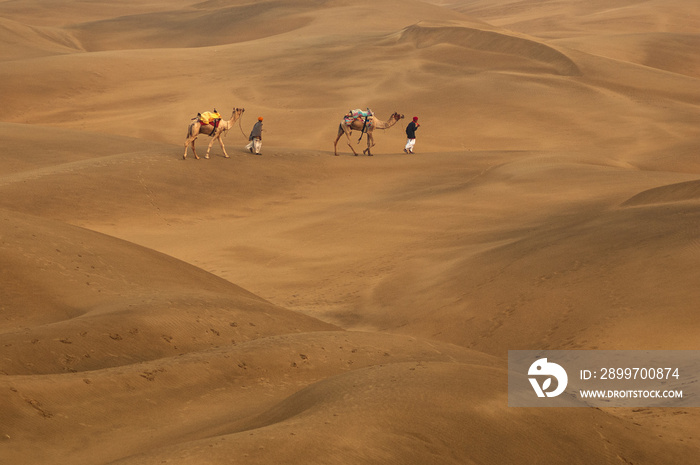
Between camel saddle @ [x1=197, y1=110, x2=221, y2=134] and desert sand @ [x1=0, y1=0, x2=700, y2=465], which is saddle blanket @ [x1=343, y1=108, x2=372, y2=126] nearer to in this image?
desert sand @ [x1=0, y1=0, x2=700, y2=465]

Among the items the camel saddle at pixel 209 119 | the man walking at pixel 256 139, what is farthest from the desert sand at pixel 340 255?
the camel saddle at pixel 209 119

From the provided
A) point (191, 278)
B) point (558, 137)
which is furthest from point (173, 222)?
point (558, 137)

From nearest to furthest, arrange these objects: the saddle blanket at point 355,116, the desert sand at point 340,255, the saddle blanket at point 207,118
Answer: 1. the desert sand at point 340,255
2. the saddle blanket at point 207,118
3. the saddle blanket at point 355,116

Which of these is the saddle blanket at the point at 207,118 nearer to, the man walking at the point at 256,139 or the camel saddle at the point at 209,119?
the camel saddle at the point at 209,119

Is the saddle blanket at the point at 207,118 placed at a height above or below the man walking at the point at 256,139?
above

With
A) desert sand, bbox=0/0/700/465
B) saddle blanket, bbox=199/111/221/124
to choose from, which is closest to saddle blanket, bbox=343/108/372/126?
desert sand, bbox=0/0/700/465

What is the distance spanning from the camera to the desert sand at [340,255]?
200 inches

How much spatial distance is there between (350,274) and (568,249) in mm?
3555

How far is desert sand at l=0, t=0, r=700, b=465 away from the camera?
16.6 ft

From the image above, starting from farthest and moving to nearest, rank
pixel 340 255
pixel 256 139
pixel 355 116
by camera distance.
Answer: pixel 355 116 < pixel 256 139 < pixel 340 255

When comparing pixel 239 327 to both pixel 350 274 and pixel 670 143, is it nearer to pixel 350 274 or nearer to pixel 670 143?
pixel 350 274

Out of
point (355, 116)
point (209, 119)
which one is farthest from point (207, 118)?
point (355, 116)

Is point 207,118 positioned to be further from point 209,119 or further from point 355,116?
point 355,116

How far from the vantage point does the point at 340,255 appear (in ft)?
47.2
